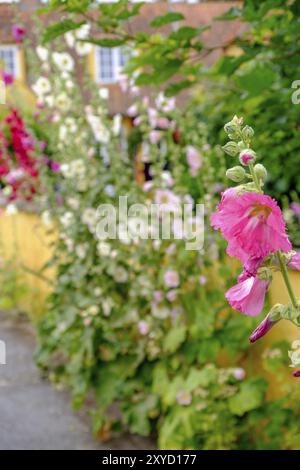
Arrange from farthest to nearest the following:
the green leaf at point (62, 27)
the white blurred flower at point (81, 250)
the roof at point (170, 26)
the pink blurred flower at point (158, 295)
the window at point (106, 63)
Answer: the window at point (106, 63) < the roof at point (170, 26) < the white blurred flower at point (81, 250) < the pink blurred flower at point (158, 295) < the green leaf at point (62, 27)

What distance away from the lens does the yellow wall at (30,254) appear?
6155 millimetres

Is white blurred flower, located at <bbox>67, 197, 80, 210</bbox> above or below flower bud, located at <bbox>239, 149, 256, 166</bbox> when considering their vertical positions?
below

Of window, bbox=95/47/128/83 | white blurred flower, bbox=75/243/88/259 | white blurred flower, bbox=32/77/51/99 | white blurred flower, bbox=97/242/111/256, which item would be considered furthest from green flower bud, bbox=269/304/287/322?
window, bbox=95/47/128/83

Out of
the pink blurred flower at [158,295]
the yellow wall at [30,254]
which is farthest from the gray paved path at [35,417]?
the yellow wall at [30,254]

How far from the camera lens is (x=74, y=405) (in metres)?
3.78

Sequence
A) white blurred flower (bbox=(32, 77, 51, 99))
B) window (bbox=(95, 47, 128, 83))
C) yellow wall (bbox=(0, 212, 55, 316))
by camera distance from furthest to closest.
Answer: window (bbox=(95, 47, 128, 83))
yellow wall (bbox=(0, 212, 55, 316))
white blurred flower (bbox=(32, 77, 51, 99))

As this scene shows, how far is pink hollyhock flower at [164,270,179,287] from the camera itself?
127 inches

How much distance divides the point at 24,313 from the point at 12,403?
267cm

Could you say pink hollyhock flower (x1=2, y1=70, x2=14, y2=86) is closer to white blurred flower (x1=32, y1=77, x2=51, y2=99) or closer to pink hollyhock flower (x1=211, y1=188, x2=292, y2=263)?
white blurred flower (x1=32, y1=77, x2=51, y2=99)

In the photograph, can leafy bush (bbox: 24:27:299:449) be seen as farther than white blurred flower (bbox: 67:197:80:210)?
No

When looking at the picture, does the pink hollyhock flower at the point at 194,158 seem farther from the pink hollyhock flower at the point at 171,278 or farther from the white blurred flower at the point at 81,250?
the white blurred flower at the point at 81,250

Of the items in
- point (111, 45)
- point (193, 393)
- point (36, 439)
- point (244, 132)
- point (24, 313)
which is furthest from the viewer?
point (24, 313)

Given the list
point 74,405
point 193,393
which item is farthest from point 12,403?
point 193,393
